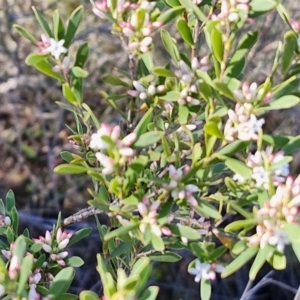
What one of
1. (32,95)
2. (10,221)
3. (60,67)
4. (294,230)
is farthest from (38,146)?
(294,230)

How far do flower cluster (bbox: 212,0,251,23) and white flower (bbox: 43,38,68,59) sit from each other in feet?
0.75

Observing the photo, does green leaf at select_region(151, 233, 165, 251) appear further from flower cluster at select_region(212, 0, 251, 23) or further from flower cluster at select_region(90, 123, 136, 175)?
flower cluster at select_region(212, 0, 251, 23)

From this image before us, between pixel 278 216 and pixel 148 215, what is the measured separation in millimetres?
172

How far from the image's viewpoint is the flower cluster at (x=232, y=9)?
0.78m

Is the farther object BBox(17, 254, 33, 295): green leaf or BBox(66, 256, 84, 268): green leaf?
BBox(66, 256, 84, 268): green leaf

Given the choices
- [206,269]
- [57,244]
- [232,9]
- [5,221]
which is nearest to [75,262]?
[57,244]

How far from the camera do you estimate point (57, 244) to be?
101 cm

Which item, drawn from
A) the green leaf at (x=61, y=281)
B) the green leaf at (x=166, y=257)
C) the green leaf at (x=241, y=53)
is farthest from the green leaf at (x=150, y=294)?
the green leaf at (x=241, y=53)

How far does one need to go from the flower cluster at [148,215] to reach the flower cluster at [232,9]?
0.27 m

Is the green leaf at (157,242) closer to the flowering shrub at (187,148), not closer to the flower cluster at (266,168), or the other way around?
the flowering shrub at (187,148)

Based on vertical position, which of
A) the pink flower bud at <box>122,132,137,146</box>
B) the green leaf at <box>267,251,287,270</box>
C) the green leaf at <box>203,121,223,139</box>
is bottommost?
the green leaf at <box>267,251,287,270</box>

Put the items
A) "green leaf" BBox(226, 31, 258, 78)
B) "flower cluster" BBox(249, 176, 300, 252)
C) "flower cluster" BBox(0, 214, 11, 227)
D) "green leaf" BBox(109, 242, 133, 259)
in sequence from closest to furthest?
"flower cluster" BBox(249, 176, 300, 252) → "green leaf" BBox(226, 31, 258, 78) → "green leaf" BBox(109, 242, 133, 259) → "flower cluster" BBox(0, 214, 11, 227)

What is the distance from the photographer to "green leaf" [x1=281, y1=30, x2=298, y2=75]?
0.77m

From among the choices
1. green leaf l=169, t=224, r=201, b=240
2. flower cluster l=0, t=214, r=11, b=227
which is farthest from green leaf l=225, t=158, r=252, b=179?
flower cluster l=0, t=214, r=11, b=227
